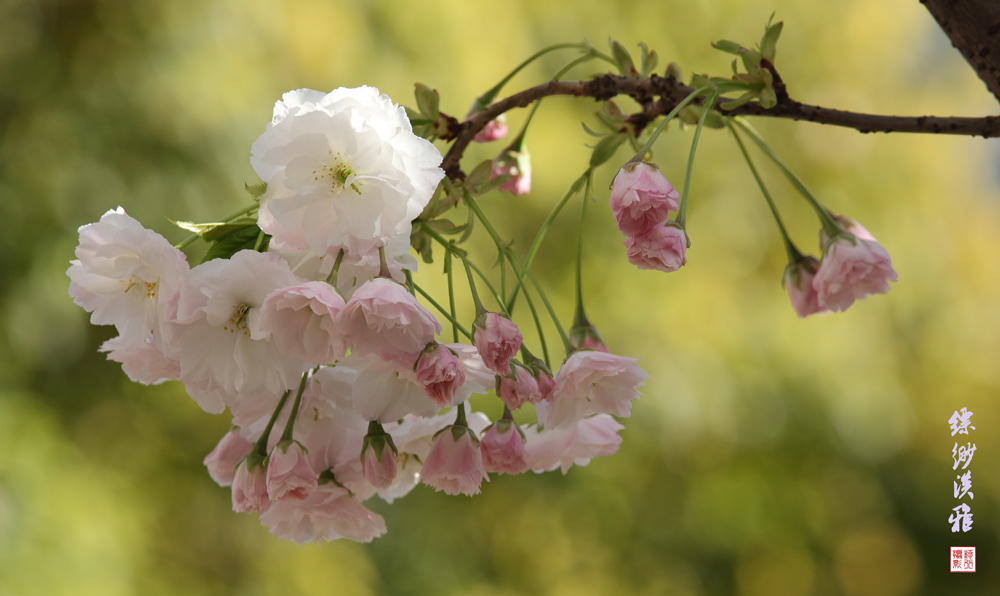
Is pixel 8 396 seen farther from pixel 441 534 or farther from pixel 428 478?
pixel 428 478

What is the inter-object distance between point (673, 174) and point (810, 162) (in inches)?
35.3

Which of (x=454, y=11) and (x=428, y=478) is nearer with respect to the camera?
(x=428, y=478)

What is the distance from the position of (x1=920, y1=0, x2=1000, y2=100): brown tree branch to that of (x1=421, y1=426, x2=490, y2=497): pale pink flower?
0.48 m

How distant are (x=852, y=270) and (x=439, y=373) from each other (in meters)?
0.41

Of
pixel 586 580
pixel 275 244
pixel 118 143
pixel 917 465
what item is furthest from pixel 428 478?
pixel 917 465

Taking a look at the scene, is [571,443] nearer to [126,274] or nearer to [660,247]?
[660,247]

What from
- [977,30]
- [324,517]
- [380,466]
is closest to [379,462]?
[380,466]

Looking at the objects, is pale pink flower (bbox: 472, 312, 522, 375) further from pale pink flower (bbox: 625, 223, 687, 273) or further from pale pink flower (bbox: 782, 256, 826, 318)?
pale pink flower (bbox: 782, 256, 826, 318)

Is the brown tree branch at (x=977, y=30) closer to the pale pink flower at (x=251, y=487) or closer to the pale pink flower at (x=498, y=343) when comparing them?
the pale pink flower at (x=498, y=343)

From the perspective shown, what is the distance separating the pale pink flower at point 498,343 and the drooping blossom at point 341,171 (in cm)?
9

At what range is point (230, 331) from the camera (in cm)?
47

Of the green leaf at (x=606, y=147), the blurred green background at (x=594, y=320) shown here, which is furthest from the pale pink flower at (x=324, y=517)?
the blurred green background at (x=594, y=320)

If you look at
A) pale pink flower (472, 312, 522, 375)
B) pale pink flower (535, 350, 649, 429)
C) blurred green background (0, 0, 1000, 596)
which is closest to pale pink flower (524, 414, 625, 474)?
pale pink flower (535, 350, 649, 429)

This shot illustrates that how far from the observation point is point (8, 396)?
6.68 ft
